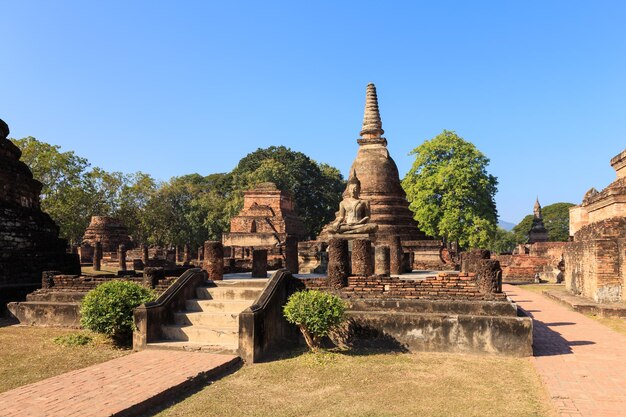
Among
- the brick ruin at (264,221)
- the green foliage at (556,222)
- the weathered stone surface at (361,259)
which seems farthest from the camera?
the green foliage at (556,222)

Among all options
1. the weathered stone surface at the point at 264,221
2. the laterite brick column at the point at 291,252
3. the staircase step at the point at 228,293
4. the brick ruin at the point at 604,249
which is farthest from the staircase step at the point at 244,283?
the weathered stone surface at the point at 264,221

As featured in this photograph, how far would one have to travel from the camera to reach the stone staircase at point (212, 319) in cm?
885

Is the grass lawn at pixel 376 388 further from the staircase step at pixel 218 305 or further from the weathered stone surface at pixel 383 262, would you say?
the weathered stone surface at pixel 383 262

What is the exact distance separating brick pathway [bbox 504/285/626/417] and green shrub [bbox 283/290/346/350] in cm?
340

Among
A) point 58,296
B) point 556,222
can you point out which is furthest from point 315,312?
point 556,222

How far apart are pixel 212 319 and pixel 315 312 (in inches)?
87.1

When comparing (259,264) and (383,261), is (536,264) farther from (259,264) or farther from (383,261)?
(259,264)

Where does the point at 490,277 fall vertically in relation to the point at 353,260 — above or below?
below

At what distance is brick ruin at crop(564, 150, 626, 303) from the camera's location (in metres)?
14.4

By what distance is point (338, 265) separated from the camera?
1016 cm

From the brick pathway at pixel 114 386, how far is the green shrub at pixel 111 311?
1.18 meters

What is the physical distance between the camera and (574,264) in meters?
18.3

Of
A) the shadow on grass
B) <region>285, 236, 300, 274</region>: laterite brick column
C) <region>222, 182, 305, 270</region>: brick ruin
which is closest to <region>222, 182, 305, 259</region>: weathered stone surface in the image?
<region>222, 182, 305, 270</region>: brick ruin

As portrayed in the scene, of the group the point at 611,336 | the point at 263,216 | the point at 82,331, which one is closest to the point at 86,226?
the point at 263,216
